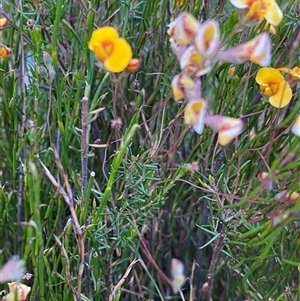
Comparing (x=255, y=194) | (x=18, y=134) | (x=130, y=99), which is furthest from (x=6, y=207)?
(x=255, y=194)

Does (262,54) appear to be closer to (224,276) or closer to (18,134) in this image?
(18,134)

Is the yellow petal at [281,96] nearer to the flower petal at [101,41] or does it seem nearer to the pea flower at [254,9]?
the pea flower at [254,9]

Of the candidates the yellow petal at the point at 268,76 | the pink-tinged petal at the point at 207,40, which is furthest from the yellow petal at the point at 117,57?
the yellow petal at the point at 268,76

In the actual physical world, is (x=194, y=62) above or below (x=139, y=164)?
above

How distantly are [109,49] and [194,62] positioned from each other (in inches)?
4.3

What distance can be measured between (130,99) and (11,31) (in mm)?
251

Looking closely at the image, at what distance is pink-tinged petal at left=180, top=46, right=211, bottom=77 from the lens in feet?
1.66

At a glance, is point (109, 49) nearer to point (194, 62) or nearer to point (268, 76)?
point (194, 62)

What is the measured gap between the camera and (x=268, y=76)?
0.70 metres

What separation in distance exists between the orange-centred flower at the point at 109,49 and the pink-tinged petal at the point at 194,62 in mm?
Result: 83

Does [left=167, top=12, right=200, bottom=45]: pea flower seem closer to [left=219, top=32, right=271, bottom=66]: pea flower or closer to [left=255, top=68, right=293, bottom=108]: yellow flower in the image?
[left=219, top=32, right=271, bottom=66]: pea flower

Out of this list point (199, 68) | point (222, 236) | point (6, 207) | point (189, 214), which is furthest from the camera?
point (189, 214)

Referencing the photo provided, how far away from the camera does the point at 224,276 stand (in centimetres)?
106

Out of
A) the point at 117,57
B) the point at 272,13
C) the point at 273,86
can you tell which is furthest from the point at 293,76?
the point at 117,57
